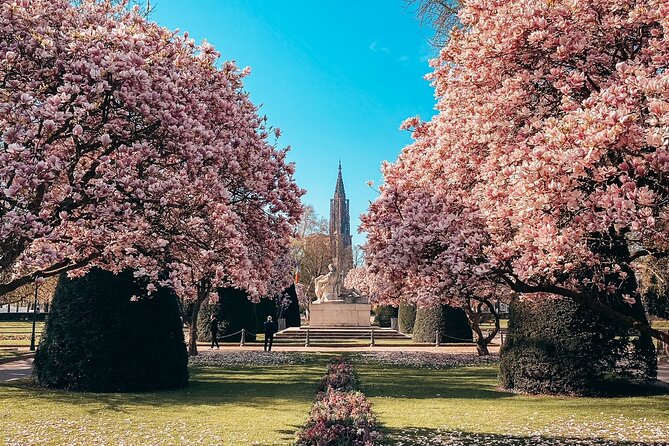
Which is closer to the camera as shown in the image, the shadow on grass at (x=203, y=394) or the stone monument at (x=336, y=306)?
the shadow on grass at (x=203, y=394)

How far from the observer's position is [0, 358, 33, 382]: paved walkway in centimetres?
1879

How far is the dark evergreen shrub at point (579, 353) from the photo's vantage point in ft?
47.2

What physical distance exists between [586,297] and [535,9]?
13.5ft

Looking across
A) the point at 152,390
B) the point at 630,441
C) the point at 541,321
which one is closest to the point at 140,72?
the point at 630,441

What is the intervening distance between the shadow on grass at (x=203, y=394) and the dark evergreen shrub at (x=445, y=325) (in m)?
15.1

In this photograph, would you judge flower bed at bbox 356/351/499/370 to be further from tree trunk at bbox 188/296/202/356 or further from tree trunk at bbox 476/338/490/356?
tree trunk at bbox 188/296/202/356

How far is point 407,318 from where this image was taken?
4328cm

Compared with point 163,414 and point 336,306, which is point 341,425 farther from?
point 336,306

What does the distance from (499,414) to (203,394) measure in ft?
22.6

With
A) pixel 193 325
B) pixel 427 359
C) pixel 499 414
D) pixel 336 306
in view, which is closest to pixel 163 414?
pixel 499 414

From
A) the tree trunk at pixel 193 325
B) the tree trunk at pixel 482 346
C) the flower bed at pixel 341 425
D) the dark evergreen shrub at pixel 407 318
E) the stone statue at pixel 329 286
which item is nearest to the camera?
the flower bed at pixel 341 425

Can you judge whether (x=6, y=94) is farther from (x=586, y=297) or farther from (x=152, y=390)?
(x=152, y=390)

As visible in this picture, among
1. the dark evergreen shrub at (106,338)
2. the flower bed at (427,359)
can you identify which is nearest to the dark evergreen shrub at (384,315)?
the flower bed at (427,359)

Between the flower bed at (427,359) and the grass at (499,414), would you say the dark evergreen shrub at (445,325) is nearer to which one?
the flower bed at (427,359)
